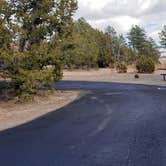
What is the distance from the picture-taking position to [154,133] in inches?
503

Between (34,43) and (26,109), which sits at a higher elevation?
(34,43)

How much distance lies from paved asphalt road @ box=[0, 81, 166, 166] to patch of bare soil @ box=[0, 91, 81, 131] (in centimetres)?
72

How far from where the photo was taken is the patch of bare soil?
17434mm

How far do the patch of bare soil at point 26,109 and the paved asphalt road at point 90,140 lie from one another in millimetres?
720

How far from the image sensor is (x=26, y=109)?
71.9 feet

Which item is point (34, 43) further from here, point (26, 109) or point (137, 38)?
point (137, 38)

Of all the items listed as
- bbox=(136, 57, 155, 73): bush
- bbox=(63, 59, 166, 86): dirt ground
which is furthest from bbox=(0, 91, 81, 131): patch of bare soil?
bbox=(136, 57, 155, 73): bush

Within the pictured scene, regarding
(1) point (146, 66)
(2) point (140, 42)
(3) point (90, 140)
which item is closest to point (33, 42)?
(3) point (90, 140)

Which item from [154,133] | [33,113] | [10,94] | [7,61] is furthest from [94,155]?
[10,94]

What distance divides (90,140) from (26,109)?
10242mm

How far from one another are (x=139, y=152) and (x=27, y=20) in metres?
17.0

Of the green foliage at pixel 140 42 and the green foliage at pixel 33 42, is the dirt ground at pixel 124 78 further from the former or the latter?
the green foliage at pixel 140 42

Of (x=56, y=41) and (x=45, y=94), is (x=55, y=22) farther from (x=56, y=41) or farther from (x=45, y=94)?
(x=45, y=94)

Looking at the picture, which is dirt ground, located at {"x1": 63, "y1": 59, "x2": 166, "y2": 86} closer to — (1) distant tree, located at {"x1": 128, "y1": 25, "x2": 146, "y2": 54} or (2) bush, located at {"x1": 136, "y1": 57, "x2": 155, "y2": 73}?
(2) bush, located at {"x1": 136, "y1": 57, "x2": 155, "y2": 73}
